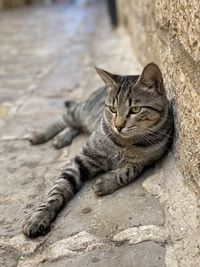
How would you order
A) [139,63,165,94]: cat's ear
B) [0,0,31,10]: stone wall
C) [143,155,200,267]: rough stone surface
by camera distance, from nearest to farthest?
1. [143,155,200,267]: rough stone surface
2. [139,63,165,94]: cat's ear
3. [0,0,31,10]: stone wall

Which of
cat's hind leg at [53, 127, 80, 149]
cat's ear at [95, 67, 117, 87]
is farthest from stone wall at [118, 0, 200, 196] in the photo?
cat's hind leg at [53, 127, 80, 149]

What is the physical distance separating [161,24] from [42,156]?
1095mm

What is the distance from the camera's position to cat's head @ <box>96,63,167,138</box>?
2.38m

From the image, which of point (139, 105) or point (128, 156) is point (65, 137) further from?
point (139, 105)

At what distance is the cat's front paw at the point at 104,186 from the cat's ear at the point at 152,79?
514mm

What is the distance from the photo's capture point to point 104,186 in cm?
245

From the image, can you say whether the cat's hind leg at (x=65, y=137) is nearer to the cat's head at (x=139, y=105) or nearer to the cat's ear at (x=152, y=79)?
the cat's head at (x=139, y=105)

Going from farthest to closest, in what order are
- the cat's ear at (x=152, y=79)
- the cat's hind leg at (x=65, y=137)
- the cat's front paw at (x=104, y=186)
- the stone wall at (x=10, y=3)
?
1. the stone wall at (x=10, y=3)
2. the cat's hind leg at (x=65, y=137)
3. the cat's front paw at (x=104, y=186)
4. the cat's ear at (x=152, y=79)

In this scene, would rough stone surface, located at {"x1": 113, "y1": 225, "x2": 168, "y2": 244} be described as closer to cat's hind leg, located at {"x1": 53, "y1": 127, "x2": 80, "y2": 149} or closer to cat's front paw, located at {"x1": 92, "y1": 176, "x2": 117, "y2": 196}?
cat's front paw, located at {"x1": 92, "y1": 176, "x2": 117, "y2": 196}

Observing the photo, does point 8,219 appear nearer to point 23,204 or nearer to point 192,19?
point 23,204

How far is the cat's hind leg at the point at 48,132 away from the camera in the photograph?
127 inches

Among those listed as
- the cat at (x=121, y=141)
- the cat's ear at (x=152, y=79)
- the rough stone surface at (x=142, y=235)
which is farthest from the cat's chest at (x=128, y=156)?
the rough stone surface at (x=142, y=235)

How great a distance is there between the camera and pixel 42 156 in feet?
9.99

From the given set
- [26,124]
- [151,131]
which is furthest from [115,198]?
[26,124]
